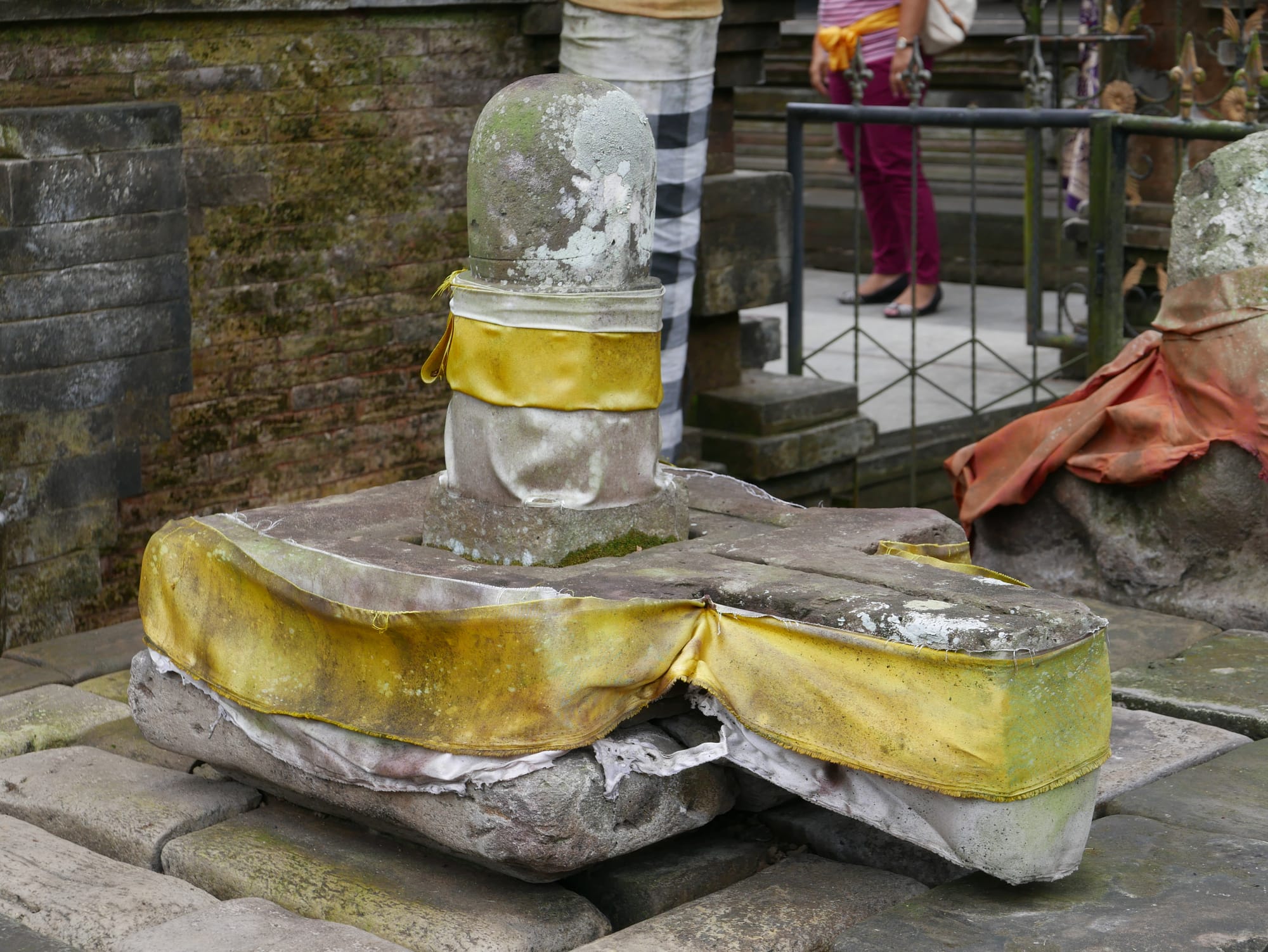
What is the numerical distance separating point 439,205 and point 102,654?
1814 mm

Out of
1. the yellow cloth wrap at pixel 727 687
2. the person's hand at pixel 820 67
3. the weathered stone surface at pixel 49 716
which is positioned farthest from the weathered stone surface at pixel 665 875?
the person's hand at pixel 820 67

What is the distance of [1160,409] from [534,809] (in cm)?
229

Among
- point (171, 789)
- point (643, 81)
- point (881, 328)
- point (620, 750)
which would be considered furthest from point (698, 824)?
point (881, 328)

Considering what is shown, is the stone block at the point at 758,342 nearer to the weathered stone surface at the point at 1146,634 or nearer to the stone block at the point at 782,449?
the stone block at the point at 782,449

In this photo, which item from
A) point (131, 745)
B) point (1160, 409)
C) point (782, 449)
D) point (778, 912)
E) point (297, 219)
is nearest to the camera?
point (778, 912)

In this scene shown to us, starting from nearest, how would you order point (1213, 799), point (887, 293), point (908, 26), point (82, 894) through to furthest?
point (82, 894)
point (1213, 799)
point (908, 26)
point (887, 293)

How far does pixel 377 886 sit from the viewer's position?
108 inches

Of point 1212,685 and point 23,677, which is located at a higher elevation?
point 1212,685

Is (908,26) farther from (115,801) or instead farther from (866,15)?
(115,801)

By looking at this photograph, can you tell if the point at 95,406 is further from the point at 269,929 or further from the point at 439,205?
the point at 269,929

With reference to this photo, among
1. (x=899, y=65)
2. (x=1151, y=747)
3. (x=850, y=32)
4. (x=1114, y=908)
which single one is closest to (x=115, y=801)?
(x=1114, y=908)

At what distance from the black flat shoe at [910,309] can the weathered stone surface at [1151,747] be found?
4776 mm

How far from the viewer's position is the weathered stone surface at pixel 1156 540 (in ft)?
13.3

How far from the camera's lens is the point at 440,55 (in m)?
5.18
